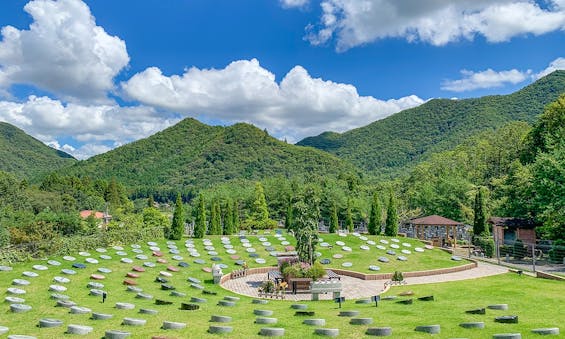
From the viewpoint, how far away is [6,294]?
63.0 ft

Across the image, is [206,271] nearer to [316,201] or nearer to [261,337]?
[316,201]

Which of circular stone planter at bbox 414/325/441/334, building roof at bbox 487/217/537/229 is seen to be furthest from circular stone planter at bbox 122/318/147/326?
building roof at bbox 487/217/537/229

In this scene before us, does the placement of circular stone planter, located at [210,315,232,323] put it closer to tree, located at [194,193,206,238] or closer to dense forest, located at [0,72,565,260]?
dense forest, located at [0,72,565,260]

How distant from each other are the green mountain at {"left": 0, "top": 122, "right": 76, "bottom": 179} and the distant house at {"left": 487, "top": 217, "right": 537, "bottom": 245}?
151710 millimetres

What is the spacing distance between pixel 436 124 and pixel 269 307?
163254mm

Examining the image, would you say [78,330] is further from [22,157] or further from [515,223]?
[22,157]

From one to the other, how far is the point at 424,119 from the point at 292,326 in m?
175

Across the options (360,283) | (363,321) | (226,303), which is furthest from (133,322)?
(360,283)

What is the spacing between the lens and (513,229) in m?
41.8

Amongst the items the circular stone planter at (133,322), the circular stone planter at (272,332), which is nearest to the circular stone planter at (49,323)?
the circular stone planter at (133,322)

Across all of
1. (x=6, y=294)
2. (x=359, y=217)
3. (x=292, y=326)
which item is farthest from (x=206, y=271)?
(x=359, y=217)

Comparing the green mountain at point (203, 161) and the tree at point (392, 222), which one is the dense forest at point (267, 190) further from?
the green mountain at point (203, 161)

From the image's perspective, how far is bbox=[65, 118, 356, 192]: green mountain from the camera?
155 m

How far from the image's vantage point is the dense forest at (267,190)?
36.1 m
